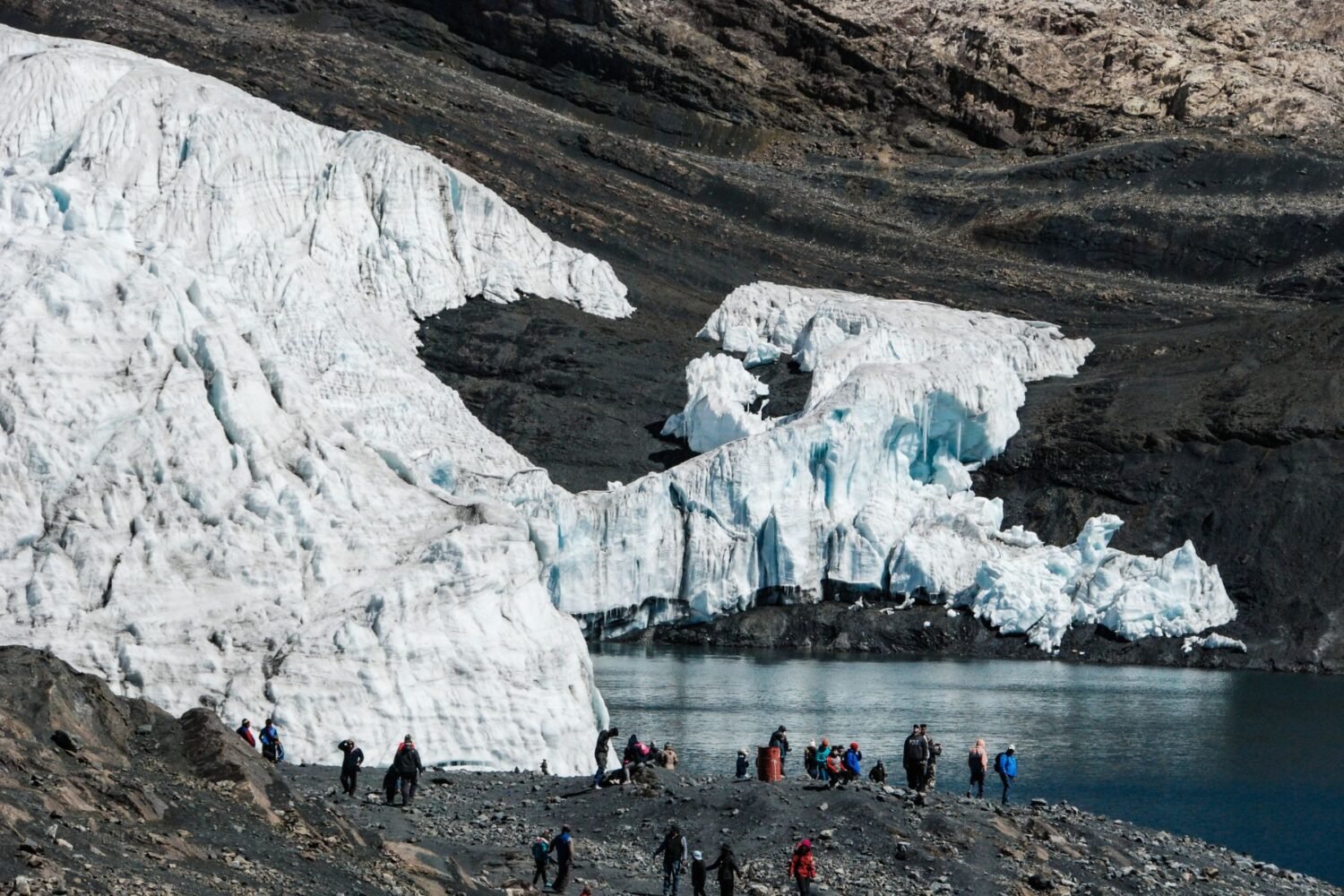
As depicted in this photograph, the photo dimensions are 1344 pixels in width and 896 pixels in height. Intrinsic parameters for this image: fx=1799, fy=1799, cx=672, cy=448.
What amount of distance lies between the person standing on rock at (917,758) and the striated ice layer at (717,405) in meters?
47.2

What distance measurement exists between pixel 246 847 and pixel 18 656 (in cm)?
411

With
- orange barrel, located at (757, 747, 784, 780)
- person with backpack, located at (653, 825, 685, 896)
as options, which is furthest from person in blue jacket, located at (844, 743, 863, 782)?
person with backpack, located at (653, 825, 685, 896)

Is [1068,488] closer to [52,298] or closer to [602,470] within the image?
[602,470]

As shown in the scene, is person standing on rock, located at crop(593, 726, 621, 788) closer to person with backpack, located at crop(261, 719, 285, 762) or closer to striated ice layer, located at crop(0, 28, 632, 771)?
striated ice layer, located at crop(0, 28, 632, 771)

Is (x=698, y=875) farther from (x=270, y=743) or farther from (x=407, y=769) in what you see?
(x=270, y=743)

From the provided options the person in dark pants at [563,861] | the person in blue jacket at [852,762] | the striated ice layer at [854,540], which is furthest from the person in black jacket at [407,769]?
the striated ice layer at [854,540]

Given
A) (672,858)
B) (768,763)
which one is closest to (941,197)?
(768,763)

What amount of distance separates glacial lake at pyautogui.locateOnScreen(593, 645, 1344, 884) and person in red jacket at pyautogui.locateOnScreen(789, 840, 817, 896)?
1266cm

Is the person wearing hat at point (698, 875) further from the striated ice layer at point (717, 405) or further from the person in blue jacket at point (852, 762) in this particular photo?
the striated ice layer at point (717, 405)

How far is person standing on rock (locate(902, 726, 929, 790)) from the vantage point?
27.7 m

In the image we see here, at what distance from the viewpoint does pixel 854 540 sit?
69750 mm

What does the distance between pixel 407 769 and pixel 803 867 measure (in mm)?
6746

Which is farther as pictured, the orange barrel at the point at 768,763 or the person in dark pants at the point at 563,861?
the orange barrel at the point at 768,763

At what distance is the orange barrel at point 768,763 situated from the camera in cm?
2942
